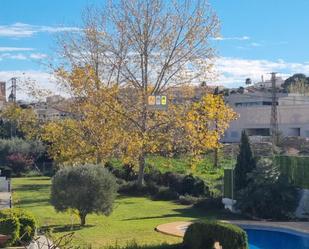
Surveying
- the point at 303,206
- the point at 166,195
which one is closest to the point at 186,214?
the point at 303,206

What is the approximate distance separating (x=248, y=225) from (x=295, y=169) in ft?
12.6

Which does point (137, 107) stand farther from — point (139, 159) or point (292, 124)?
point (292, 124)

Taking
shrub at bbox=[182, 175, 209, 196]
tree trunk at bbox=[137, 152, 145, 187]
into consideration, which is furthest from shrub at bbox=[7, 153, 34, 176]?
shrub at bbox=[182, 175, 209, 196]

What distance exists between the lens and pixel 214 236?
13523mm

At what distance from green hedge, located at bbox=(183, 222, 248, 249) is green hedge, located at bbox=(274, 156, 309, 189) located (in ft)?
31.2

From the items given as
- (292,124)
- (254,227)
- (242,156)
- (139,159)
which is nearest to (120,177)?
(139,159)

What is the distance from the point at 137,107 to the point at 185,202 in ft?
21.2

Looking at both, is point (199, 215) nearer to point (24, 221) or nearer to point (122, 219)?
point (122, 219)

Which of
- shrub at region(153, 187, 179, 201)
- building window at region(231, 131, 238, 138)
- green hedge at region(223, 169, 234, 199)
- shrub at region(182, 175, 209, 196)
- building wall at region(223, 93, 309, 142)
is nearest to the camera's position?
green hedge at region(223, 169, 234, 199)

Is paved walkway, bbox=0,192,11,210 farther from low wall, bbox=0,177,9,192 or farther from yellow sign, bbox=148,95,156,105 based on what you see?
yellow sign, bbox=148,95,156,105

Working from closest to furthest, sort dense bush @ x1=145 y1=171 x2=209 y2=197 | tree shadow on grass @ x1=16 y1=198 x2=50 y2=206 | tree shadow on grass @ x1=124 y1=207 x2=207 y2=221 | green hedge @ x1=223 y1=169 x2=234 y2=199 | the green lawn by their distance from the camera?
the green lawn → tree shadow on grass @ x1=124 y1=207 x2=207 y2=221 → green hedge @ x1=223 y1=169 x2=234 y2=199 → tree shadow on grass @ x1=16 y1=198 x2=50 y2=206 → dense bush @ x1=145 y1=171 x2=209 y2=197

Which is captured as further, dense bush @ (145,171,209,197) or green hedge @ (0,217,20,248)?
dense bush @ (145,171,209,197)

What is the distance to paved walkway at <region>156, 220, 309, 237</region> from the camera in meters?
18.0

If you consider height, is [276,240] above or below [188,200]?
below
